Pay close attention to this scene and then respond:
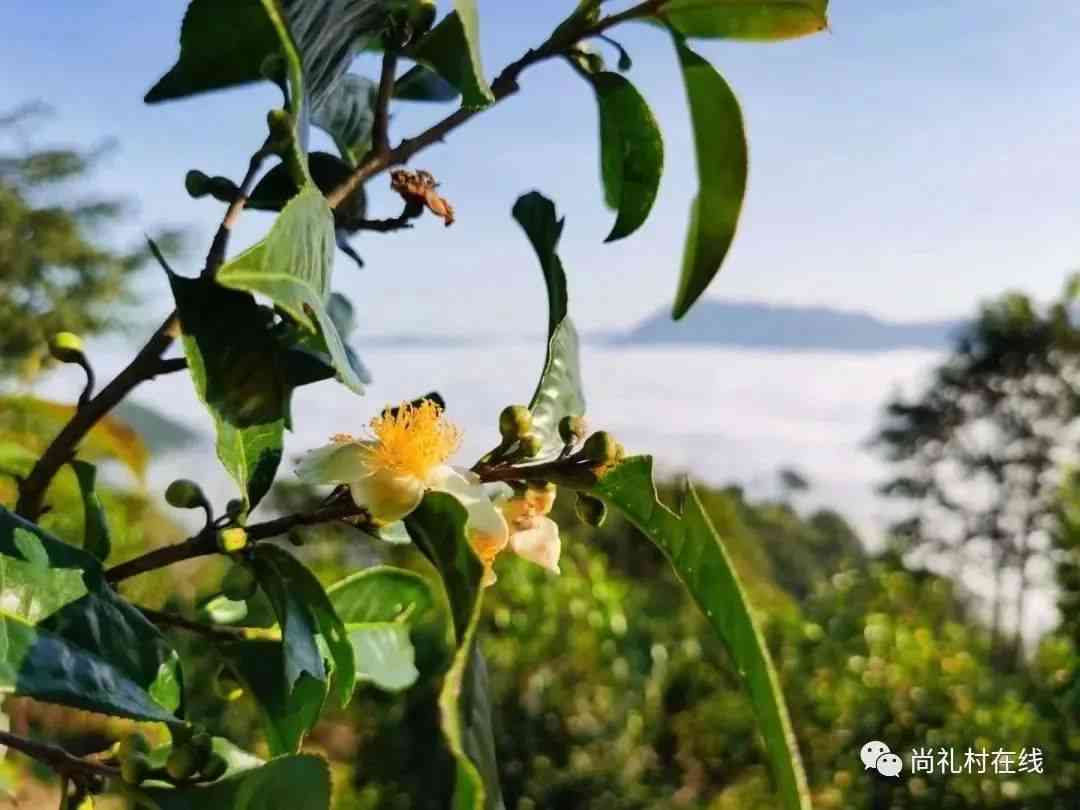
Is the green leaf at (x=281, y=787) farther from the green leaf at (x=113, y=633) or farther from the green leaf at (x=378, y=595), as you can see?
the green leaf at (x=378, y=595)

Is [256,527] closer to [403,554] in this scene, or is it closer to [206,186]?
[206,186]

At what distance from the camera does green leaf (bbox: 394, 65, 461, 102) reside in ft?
1.33

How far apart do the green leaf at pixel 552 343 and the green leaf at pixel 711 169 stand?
0.03m

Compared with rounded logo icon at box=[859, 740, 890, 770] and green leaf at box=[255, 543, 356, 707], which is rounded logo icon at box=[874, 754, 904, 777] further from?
green leaf at box=[255, 543, 356, 707]

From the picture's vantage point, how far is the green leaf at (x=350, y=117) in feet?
1.27

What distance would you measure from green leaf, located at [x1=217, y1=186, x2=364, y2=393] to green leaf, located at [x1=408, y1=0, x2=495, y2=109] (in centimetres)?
5

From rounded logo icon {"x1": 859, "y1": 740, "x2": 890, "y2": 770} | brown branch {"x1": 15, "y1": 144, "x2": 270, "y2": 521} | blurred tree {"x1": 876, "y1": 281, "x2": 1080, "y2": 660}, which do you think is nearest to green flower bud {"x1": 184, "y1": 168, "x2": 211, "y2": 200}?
brown branch {"x1": 15, "y1": 144, "x2": 270, "y2": 521}

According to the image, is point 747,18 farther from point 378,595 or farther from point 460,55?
point 378,595

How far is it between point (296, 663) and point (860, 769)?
1.52m

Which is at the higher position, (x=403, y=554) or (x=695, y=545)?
(x=695, y=545)

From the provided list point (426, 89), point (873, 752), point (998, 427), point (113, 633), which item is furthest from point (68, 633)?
point (998, 427)


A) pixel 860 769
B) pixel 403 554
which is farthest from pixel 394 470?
pixel 403 554

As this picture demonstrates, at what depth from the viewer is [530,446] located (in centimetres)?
29

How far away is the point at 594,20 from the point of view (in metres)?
0.33
